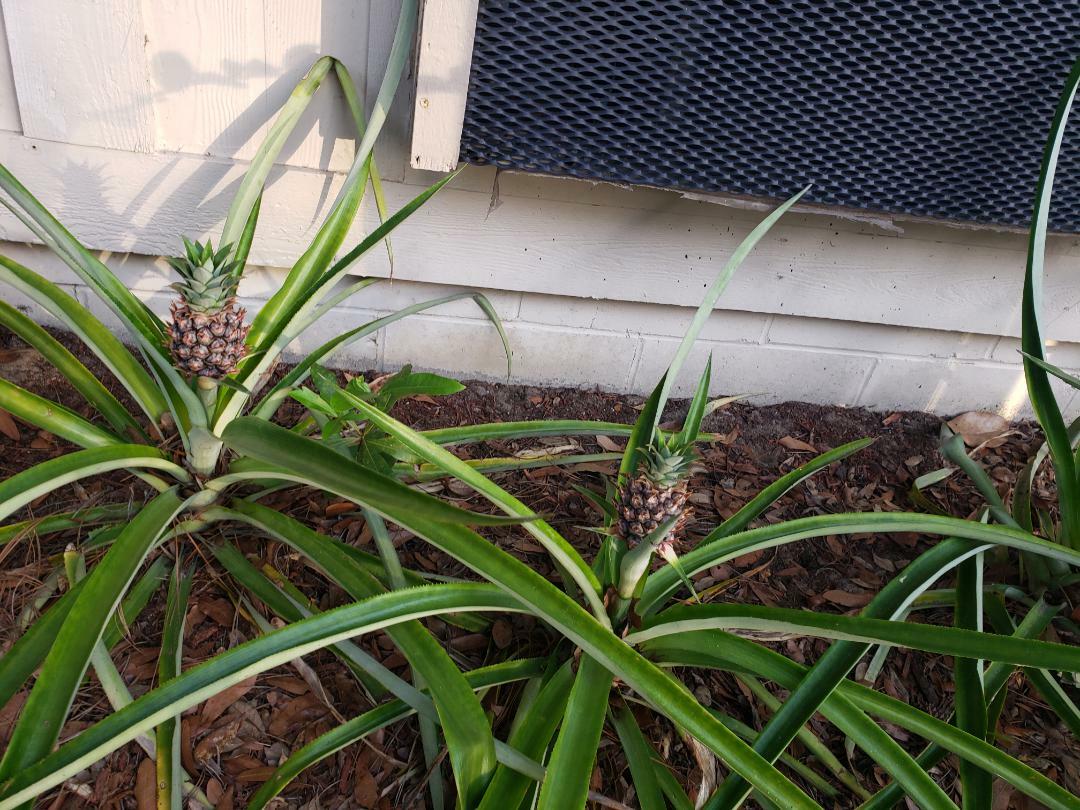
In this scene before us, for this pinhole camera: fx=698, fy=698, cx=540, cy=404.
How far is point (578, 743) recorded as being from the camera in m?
0.73

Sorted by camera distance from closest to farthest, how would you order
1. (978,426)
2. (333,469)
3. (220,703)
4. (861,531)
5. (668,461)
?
(333,469), (668,461), (861,531), (220,703), (978,426)

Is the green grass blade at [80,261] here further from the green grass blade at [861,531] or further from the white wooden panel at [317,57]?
the green grass blade at [861,531]

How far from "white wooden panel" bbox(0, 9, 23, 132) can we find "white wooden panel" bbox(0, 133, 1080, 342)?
0.02 m

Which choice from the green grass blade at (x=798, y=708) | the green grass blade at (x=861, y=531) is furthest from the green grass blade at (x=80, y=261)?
the green grass blade at (x=798, y=708)

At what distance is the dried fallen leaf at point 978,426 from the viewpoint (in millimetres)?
1681

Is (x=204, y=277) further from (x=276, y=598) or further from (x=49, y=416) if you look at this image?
(x=276, y=598)

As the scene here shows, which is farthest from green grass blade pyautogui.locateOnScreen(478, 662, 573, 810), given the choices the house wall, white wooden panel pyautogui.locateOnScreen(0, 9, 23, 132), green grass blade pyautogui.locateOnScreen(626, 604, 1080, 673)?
white wooden panel pyautogui.locateOnScreen(0, 9, 23, 132)

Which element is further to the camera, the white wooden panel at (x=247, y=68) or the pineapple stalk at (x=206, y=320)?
the white wooden panel at (x=247, y=68)

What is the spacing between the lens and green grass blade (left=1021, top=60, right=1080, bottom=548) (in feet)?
3.27

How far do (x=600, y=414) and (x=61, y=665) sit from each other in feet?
3.58

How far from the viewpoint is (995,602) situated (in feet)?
3.70

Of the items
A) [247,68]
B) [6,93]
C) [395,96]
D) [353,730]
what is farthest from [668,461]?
[6,93]

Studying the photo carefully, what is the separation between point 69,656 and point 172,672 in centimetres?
24

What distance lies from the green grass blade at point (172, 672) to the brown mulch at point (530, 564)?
5 cm
